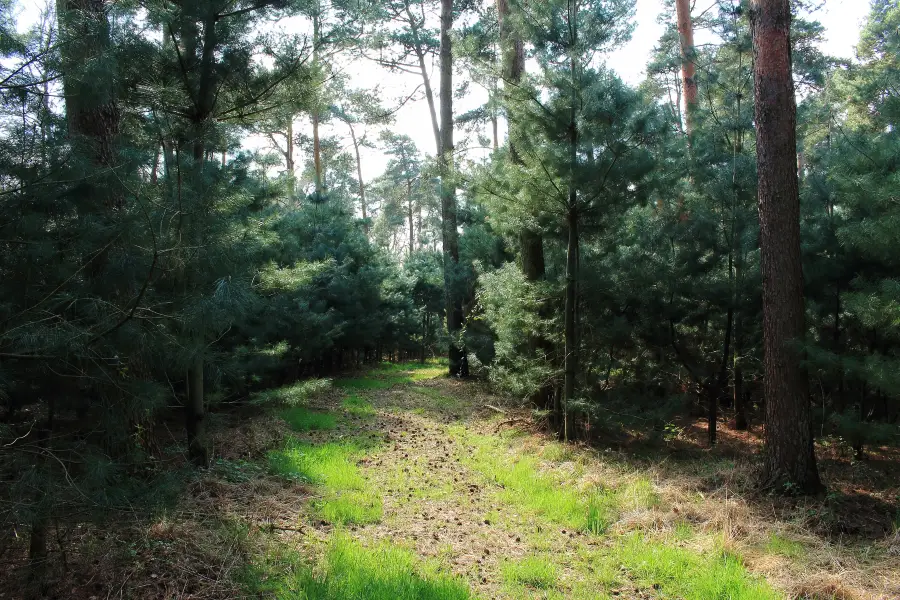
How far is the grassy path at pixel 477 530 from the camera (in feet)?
11.5

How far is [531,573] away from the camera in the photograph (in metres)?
3.71

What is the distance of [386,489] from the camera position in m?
5.52

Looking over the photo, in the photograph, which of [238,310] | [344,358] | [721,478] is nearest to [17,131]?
[238,310]

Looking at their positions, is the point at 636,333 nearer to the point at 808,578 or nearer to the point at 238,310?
the point at 808,578

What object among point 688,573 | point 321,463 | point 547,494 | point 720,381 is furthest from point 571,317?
point 688,573

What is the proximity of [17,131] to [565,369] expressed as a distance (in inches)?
248

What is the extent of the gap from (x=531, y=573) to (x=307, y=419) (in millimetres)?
5894

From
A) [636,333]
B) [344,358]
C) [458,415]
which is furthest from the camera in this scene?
[344,358]

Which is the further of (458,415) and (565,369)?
(458,415)

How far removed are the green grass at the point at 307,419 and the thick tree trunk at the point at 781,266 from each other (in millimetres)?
6213

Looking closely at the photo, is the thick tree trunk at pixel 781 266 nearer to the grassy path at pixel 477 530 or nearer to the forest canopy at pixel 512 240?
the forest canopy at pixel 512 240

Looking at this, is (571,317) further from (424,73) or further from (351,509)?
(424,73)

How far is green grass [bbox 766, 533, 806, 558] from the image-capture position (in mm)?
4039

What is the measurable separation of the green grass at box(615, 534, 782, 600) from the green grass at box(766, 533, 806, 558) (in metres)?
0.44
